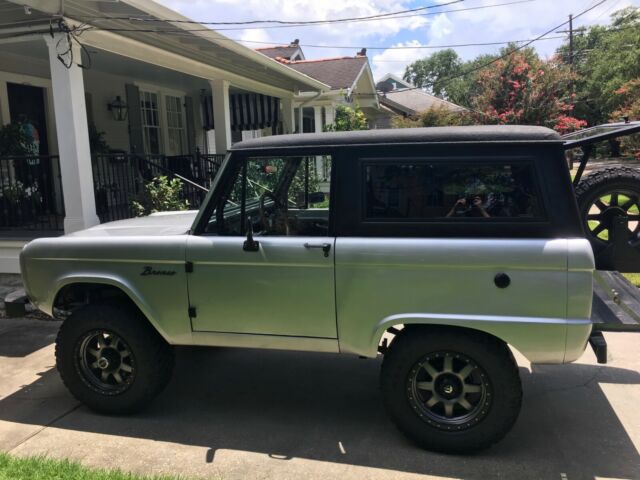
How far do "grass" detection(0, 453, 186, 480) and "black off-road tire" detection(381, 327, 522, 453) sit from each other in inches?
55.5

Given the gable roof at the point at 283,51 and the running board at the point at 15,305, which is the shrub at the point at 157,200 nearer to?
the running board at the point at 15,305

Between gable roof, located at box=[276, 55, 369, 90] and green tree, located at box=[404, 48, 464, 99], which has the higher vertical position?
green tree, located at box=[404, 48, 464, 99]

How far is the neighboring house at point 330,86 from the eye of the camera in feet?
50.0

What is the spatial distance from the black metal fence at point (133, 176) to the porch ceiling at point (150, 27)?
1701 mm

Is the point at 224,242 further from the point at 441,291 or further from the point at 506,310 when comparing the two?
the point at 506,310

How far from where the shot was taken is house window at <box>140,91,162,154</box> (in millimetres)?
11516

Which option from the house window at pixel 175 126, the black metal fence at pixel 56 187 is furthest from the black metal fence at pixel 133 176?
the house window at pixel 175 126

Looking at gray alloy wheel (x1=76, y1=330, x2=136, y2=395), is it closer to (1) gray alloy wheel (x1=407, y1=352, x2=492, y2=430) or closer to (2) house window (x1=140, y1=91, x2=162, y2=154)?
(1) gray alloy wheel (x1=407, y1=352, x2=492, y2=430)

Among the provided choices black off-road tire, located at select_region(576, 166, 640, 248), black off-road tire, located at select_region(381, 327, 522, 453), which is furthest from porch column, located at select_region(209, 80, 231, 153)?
black off-road tire, located at select_region(381, 327, 522, 453)

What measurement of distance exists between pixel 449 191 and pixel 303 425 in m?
1.86

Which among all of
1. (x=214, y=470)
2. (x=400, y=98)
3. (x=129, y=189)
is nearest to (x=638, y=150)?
(x=129, y=189)

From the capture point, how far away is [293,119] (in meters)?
15.0

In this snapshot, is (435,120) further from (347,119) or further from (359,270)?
(359,270)

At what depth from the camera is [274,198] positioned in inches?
141
